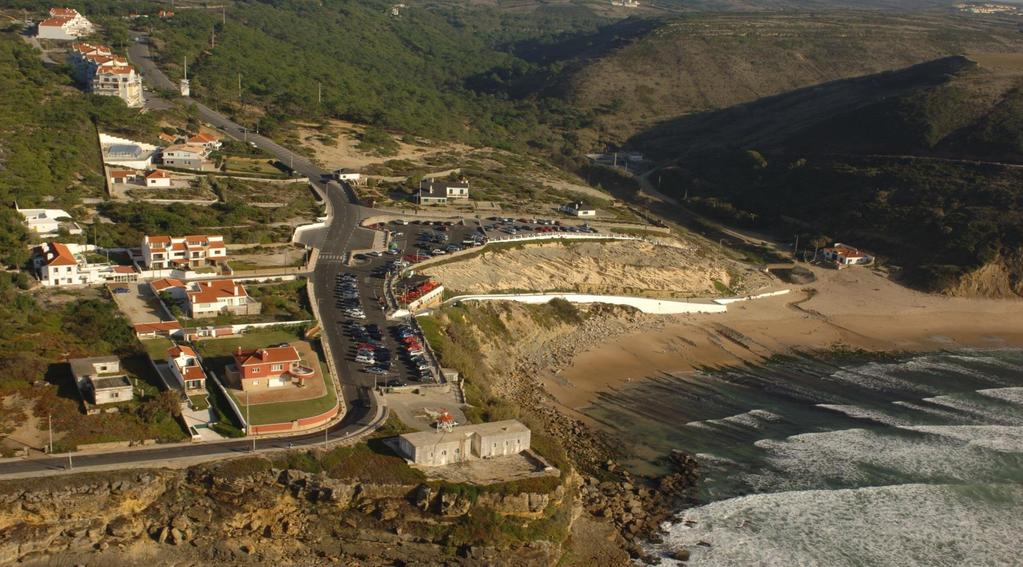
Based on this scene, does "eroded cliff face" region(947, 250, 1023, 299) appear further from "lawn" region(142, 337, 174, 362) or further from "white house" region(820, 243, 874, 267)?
"lawn" region(142, 337, 174, 362)

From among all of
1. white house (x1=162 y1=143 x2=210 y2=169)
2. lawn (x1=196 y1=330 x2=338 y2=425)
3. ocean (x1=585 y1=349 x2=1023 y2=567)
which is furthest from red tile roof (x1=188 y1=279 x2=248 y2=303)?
white house (x1=162 y1=143 x2=210 y2=169)

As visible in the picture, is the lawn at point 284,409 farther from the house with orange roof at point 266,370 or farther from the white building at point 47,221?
the white building at point 47,221

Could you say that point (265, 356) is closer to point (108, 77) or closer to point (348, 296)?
point (348, 296)

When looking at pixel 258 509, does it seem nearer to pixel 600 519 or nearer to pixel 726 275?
pixel 600 519

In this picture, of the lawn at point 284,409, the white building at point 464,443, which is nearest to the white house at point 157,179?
the lawn at point 284,409

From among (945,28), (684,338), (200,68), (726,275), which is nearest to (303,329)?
(684,338)
